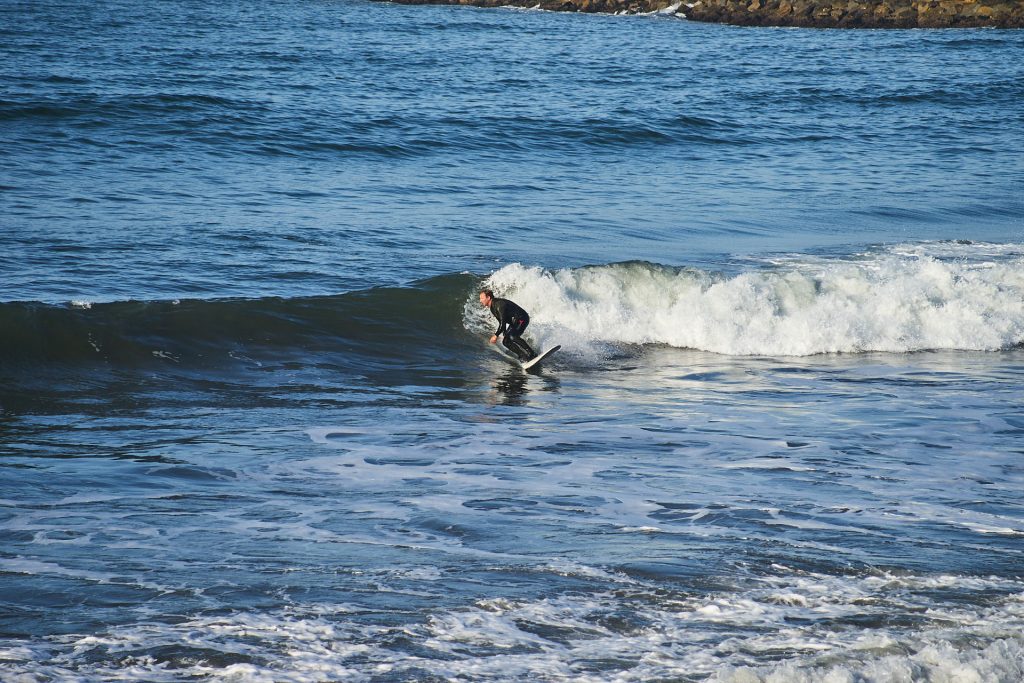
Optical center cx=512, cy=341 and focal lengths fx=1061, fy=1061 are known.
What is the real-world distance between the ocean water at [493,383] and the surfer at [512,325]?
0.39 m

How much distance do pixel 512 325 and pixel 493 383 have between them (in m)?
1.02

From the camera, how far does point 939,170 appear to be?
87.2ft

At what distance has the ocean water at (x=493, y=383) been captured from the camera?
19.9 ft

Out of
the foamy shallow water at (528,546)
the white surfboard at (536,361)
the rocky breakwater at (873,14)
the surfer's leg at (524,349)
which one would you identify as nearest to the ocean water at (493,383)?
the foamy shallow water at (528,546)

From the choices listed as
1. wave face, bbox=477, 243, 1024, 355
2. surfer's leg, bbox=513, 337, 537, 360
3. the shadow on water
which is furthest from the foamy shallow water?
wave face, bbox=477, 243, 1024, 355

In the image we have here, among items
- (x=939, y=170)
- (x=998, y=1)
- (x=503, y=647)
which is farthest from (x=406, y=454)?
(x=998, y=1)

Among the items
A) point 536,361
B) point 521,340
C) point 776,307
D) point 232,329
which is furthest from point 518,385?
point 776,307

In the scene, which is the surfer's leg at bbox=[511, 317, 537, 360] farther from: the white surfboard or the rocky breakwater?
the rocky breakwater

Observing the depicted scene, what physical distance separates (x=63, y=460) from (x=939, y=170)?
23.3 meters

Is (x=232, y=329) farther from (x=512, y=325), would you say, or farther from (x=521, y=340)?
(x=521, y=340)

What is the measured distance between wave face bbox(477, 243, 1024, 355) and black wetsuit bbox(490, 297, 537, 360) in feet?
4.36

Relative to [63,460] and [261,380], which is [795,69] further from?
[63,460]

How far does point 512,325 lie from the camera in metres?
14.0

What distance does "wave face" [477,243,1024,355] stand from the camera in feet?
50.0
